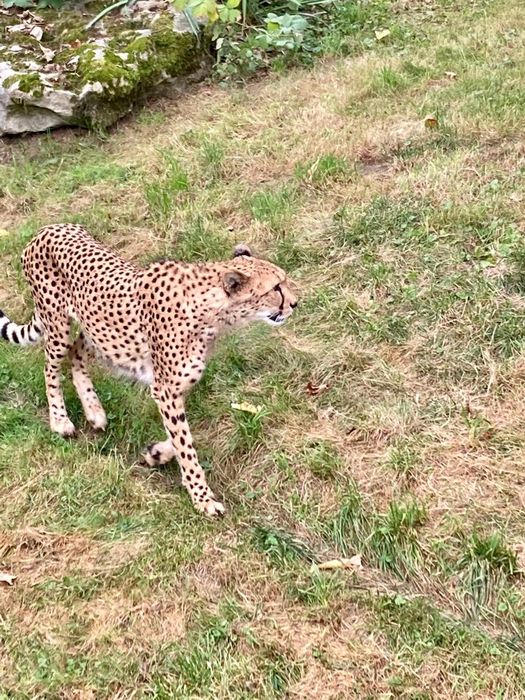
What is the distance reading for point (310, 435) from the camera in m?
3.70

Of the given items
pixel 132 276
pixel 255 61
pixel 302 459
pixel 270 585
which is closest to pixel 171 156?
pixel 255 61

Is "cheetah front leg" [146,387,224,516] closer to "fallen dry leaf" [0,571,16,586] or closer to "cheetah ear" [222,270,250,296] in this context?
"cheetah ear" [222,270,250,296]

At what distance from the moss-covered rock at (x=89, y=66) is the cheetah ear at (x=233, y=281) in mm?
3348

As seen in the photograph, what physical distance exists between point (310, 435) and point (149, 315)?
0.82 meters

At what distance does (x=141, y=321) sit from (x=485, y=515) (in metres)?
1.53

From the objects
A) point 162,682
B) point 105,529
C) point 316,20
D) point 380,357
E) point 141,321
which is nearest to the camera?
point 162,682

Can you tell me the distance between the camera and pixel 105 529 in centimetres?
339

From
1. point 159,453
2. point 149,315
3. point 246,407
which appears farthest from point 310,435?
point 149,315

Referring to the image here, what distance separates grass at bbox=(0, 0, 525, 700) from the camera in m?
2.91

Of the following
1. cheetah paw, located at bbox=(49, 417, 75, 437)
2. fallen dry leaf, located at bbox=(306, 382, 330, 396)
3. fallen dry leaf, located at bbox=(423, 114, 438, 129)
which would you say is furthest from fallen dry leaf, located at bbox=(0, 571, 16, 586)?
fallen dry leaf, located at bbox=(423, 114, 438, 129)

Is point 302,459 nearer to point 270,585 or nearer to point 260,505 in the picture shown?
point 260,505

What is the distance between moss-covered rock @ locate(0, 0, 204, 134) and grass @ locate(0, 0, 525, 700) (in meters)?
0.35

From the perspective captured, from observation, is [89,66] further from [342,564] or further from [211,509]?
[342,564]

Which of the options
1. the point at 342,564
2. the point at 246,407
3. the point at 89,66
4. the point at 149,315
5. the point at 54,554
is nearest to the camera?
the point at 342,564
